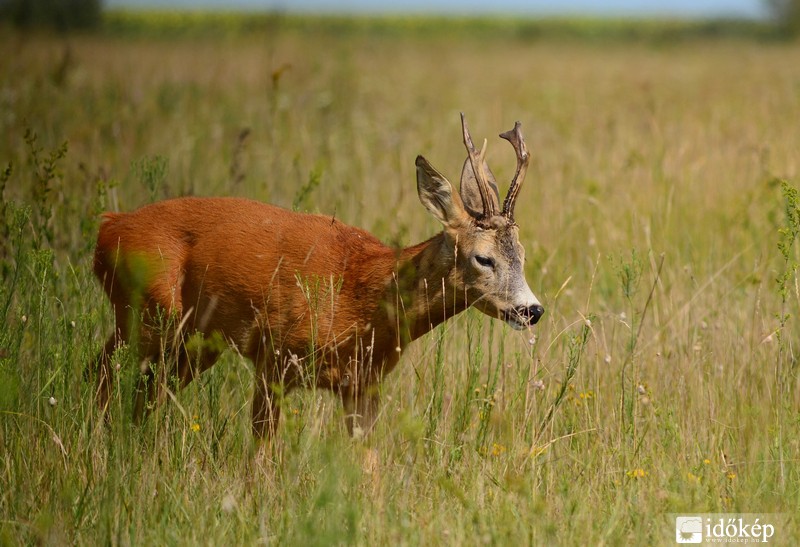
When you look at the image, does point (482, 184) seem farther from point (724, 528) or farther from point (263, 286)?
point (724, 528)

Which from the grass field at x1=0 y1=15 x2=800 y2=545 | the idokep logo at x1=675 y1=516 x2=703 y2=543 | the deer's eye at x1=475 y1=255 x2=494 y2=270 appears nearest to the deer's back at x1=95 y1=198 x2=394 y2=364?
the grass field at x1=0 y1=15 x2=800 y2=545

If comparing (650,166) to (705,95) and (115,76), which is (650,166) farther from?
(115,76)

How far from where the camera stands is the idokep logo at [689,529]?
4.02m

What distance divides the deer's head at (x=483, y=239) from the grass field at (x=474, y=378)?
25cm

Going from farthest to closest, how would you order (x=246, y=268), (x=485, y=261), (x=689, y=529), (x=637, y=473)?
(x=246, y=268) < (x=485, y=261) < (x=637, y=473) < (x=689, y=529)

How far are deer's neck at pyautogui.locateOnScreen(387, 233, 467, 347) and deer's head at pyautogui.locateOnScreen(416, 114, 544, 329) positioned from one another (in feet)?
0.12

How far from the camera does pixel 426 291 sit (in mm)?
5340

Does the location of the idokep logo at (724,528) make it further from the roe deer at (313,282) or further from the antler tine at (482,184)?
the antler tine at (482,184)

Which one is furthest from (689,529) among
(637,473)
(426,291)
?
(426,291)

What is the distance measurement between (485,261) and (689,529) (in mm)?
1619

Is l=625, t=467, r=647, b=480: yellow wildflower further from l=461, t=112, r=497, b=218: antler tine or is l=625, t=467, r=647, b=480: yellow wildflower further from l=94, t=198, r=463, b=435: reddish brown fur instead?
l=461, t=112, r=497, b=218: antler tine

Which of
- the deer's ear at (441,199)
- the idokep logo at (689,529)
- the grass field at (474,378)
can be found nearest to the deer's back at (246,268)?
the grass field at (474,378)

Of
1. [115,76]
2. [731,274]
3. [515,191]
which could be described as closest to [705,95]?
[115,76]

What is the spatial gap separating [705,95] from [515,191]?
10.7 metres
